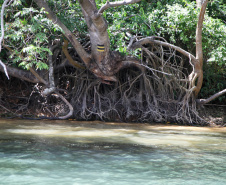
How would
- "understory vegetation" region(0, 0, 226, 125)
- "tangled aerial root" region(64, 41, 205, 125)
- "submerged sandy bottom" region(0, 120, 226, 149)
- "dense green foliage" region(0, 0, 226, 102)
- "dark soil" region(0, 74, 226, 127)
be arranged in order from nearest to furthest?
1. "submerged sandy bottom" region(0, 120, 226, 149)
2. "dense green foliage" region(0, 0, 226, 102)
3. "understory vegetation" region(0, 0, 226, 125)
4. "tangled aerial root" region(64, 41, 205, 125)
5. "dark soil" region(0, 74, 226, 127)

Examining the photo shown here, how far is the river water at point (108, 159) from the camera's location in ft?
8.75

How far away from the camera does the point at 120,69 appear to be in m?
7.03

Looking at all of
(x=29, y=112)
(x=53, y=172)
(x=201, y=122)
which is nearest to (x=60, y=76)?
(x=29, y=112)

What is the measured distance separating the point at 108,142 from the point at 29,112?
3.62 m

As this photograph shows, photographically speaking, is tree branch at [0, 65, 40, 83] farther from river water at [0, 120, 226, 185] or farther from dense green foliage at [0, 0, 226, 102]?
river water at [0, 120, 226, 185]

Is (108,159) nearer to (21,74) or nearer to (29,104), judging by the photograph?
(21,74)

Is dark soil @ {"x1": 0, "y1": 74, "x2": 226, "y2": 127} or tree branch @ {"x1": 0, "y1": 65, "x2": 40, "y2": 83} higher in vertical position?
tree branch @ {"x1": 0, "y1": 65, "x2": 40, "y2": 83}

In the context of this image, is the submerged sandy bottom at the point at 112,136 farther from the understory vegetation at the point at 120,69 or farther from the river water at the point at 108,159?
the understory vegetation at the point at 120,69

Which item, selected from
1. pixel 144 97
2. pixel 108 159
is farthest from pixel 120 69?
pixel 108 159

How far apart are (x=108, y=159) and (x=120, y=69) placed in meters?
3.93

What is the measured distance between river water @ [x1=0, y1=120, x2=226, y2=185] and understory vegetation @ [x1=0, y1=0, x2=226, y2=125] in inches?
82.5

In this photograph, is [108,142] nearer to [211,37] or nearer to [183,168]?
[183,168]

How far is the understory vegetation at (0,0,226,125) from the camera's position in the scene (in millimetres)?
6707

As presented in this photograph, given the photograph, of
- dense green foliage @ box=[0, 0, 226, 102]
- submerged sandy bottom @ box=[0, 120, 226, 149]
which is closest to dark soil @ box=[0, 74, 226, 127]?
dense green foliage @ box=[0, 0, 226, 102]
